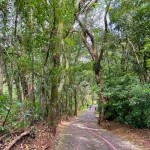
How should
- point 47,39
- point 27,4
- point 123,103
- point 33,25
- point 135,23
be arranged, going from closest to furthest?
point 27,4 → point 33,25 → point 47,39 → point 123,103 → point 135,23

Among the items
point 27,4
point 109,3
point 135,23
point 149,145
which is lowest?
Result: point 149,145

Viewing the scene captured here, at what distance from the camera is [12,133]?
6.78 metres

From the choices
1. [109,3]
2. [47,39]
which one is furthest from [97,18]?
[47,39]

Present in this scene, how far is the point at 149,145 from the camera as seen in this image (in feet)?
27.7

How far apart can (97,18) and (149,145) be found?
1365 cm

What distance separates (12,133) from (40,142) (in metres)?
1.24

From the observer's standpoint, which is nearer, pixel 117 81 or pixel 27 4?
pixel 27 4

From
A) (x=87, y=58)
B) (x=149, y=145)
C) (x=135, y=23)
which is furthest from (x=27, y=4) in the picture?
(x=87, y=58)

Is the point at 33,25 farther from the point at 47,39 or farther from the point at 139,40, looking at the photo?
the point at 139,40

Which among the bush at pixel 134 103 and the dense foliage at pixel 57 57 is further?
the bush at pixel 134 103

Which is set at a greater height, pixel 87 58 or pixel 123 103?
pixel 87 58

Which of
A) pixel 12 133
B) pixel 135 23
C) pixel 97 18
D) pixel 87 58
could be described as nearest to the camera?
pixel 12 133

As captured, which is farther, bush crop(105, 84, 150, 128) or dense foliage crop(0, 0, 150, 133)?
bush crop(105, 84, 150, 128)

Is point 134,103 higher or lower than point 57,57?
lower
